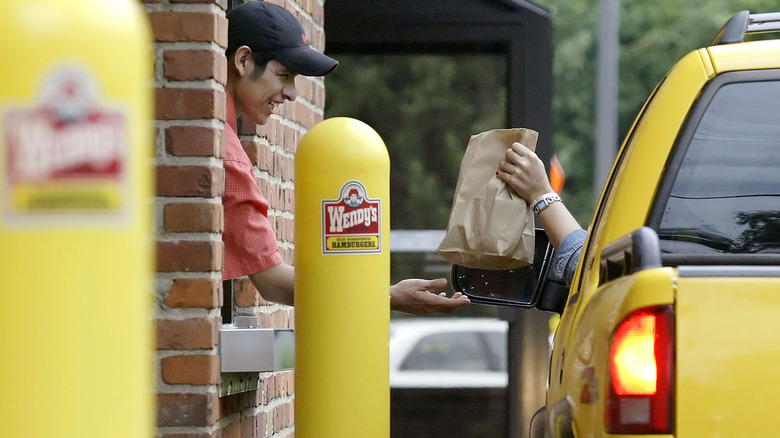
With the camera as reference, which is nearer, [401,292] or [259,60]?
[401,292]

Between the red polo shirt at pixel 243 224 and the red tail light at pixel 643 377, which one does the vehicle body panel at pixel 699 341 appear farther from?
the red polo shirt at pixel 243 224

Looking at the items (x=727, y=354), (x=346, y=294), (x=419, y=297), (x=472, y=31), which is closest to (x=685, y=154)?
(x=727, y=354)

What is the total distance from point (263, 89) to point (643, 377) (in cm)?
216

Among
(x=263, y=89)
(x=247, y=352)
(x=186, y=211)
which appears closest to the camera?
(x=186, y=211)

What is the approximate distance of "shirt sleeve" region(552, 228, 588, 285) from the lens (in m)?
3.55

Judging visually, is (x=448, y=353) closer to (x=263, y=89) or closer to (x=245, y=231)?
(x=263, y=89)

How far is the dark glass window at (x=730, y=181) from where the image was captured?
243cm

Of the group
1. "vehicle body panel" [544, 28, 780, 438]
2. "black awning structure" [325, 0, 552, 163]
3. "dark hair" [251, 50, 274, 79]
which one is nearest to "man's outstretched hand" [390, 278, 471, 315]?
"dark hair" [251, 50, 274, 79]

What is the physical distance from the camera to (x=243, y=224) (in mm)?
3811

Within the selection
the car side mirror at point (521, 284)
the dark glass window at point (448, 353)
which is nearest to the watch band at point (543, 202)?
the car side mirror at point (521, 284)

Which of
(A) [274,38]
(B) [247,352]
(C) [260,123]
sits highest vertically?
(A) [274,38]

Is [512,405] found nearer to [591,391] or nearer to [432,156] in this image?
[591,391]

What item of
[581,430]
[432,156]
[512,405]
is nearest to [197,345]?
[581,430]

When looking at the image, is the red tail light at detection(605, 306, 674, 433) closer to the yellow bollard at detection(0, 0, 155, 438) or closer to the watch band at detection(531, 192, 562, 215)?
the yellow bollard at detection(0, 0, 155, 438)
